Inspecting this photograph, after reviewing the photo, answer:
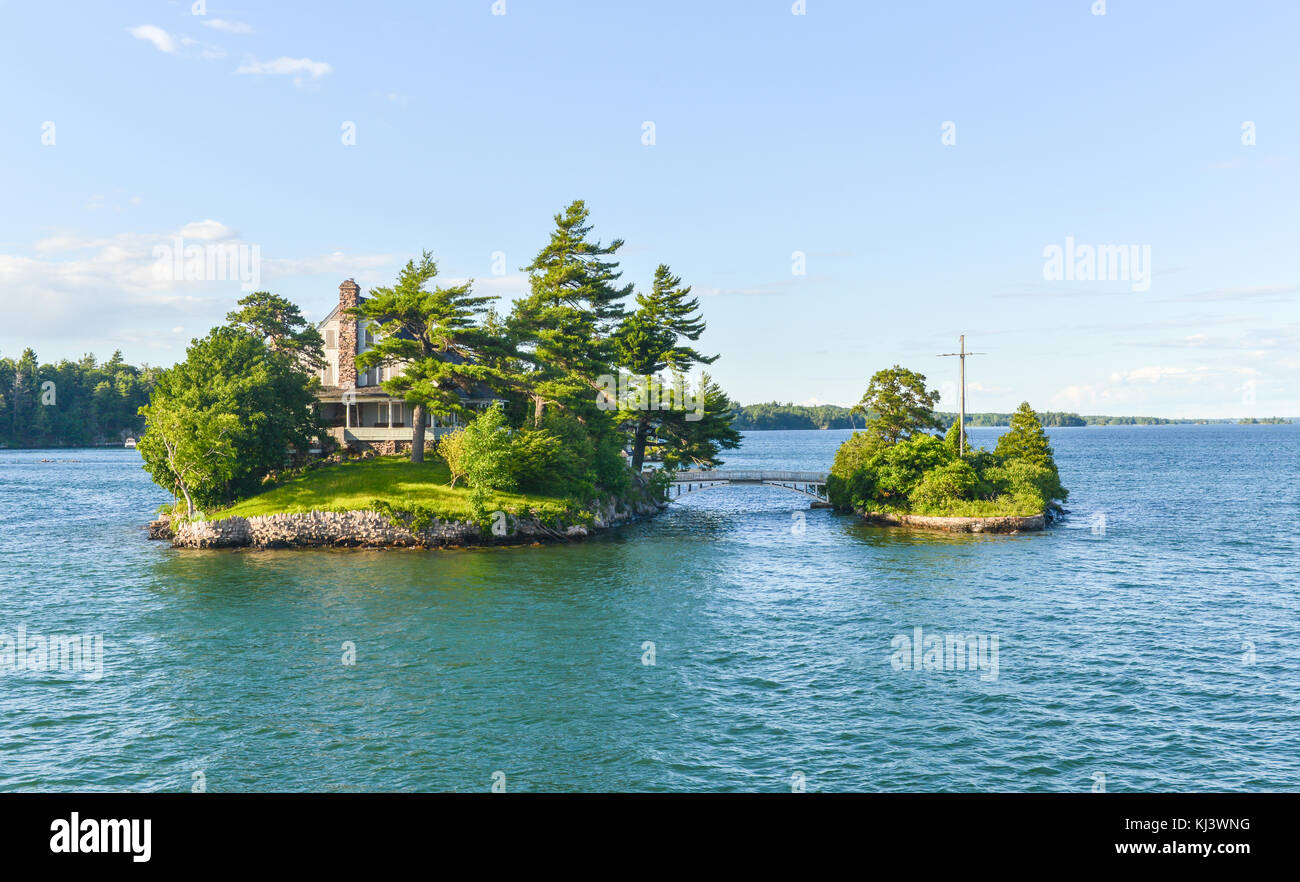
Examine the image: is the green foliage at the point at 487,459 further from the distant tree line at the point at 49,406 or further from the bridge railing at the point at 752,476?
the distant tree line at the point at 49,406

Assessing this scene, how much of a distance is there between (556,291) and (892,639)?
49.2 m

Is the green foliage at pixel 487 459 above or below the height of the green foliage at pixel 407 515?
above

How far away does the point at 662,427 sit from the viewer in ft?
269

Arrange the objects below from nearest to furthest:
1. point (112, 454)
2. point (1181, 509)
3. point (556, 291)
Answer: point (556, 291) → point (1181, 509) → point (112, 454)

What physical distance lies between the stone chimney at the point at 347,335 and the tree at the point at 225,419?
4.99m

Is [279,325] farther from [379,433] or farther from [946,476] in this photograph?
[946,476]

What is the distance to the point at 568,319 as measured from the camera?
70312 millimetres

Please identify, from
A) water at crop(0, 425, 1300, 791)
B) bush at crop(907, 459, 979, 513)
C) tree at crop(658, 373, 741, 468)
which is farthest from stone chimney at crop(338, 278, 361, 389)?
bush at crop(907, 459, 979, 513)

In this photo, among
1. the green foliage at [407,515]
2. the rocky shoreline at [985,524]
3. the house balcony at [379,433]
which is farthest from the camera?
the house balcony at [379,433]

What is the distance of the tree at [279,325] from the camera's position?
80812 millimetres

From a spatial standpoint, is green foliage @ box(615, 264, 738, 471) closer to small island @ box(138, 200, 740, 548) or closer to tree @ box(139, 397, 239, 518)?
small island @ box(138, 200, 740, 548)

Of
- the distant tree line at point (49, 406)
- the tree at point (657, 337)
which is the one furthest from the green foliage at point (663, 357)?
the distant tree line at point (49, 406)
